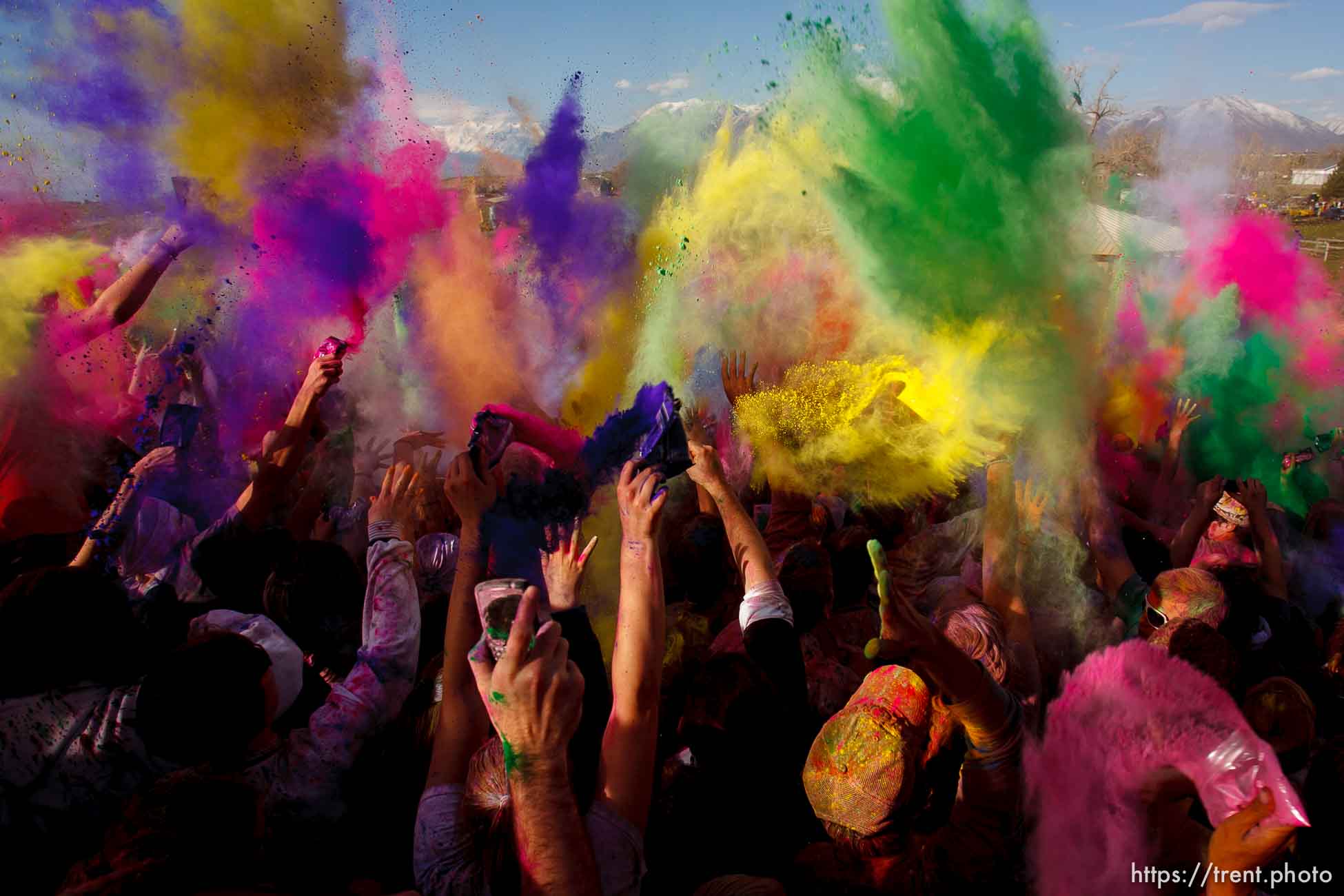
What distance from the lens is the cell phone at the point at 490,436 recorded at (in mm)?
2400

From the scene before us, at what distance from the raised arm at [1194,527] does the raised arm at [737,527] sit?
7.42 feet

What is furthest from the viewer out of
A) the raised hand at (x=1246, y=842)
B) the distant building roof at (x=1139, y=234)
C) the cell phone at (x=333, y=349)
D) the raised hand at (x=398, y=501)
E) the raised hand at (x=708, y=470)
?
the distant building roof at (x=1139, y=234)

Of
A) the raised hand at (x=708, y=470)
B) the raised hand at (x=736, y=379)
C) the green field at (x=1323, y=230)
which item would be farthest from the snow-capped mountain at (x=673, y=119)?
the green field at (x=1323, y=230)

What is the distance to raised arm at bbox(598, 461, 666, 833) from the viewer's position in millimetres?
1510

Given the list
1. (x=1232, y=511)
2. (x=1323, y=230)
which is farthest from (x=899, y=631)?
(x=1323, y=230)

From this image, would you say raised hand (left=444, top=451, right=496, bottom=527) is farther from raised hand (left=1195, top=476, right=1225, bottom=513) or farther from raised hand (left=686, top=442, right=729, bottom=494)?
raised hand (left=1195, top=476, right=1225, bottom=513)

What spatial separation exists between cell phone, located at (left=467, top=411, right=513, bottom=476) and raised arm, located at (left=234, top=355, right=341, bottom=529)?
2.35 feet

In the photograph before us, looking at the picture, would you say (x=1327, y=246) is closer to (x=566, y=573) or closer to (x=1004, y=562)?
(x=1004, y=562)

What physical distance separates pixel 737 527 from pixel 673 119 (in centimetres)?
268

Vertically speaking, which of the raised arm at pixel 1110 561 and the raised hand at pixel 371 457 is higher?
the raised hand at pixel 371 457

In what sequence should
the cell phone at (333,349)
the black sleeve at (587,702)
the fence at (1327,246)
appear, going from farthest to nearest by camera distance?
the fence at (1327,246) → the cell phone at (333,349) → the black sleeve at (587,702)

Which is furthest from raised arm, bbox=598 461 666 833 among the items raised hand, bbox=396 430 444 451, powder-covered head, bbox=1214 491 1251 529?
powder-covered head, bbox=1214 491 1251 529

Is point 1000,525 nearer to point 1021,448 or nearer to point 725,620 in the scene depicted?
point 1021,448

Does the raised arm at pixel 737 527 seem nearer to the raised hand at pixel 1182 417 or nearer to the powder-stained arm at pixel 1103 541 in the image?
the powder-stained arm at pixel 1103 541
